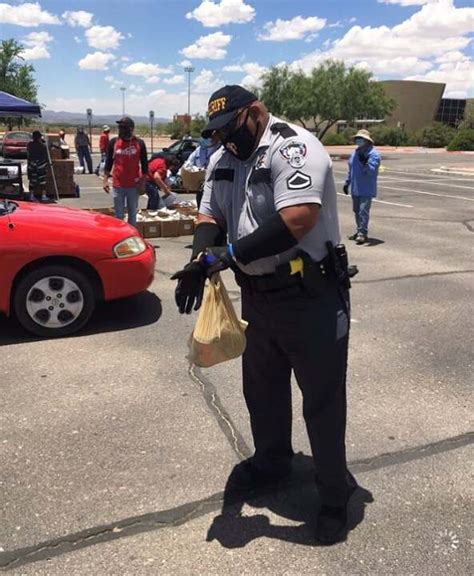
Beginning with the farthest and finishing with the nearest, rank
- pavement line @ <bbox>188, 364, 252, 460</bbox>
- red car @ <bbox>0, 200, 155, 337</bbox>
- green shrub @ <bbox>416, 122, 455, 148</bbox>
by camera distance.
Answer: green shrub @ <bbox>416, 122, 455, 148</bbox>
red car @ <bbox>0, 200, 155, 337</bbox>
pavement line @ <bbox>188, 364, 252, 460</bbox>

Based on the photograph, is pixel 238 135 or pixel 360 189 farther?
pixel 360 189

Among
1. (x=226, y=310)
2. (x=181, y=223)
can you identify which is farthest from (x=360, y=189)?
(x=226, y=310)

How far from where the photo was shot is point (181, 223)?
29.5 ft

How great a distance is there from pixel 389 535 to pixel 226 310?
1.22 meters

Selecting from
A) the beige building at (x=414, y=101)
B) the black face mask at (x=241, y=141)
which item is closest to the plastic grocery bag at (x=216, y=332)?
the black face mask at (x=241, y=141)

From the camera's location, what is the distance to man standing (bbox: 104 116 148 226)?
7215mm

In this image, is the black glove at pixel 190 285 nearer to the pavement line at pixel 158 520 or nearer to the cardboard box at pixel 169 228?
the pavement line at pixel 158 520

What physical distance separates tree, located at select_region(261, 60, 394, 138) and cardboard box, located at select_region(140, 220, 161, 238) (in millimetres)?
29151

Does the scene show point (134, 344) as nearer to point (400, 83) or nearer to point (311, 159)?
point (311, 159)

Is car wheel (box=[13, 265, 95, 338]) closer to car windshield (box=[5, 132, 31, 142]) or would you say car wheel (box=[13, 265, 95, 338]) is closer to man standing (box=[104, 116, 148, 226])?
man standing (box=[104, 116, 148, 226])

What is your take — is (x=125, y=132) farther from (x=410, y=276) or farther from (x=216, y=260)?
(x=216, y=260)

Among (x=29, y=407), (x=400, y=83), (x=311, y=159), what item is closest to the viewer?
(x=311, y=159)


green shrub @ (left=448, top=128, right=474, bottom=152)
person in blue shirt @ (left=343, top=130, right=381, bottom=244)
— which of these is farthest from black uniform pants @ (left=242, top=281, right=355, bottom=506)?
green shrub @ (left=448, top=128, right=474, bottom=152)

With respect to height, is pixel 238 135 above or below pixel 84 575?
above
